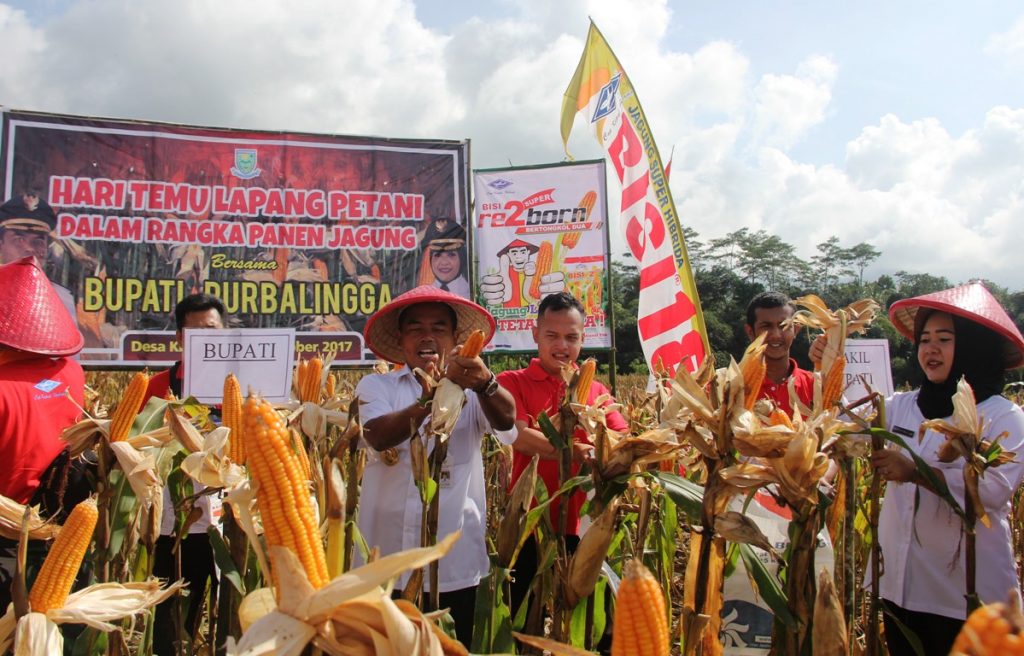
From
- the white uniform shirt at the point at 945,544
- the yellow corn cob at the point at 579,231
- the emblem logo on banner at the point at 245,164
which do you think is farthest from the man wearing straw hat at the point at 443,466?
the emblem logo on banner at the point at 245,164

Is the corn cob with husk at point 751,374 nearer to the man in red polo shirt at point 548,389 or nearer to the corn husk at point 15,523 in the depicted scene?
the man in red polo shirt at point 548,389

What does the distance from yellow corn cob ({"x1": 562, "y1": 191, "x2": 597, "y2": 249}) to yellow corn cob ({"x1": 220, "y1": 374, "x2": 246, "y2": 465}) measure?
466cm

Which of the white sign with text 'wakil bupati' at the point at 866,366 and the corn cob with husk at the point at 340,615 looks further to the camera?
the white sign with text 'wakil bupati' at the point at 866,366

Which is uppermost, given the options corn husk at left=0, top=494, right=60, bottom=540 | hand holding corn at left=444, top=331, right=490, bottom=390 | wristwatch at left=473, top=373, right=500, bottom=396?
hand holding corn at left=444, top=331, right=490, bottom=390

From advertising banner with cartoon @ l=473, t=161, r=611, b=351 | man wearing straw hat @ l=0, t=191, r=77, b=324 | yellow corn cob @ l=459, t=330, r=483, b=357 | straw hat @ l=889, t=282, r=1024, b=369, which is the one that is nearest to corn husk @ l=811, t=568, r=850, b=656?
yellow corn cob @ l=459, t=330, r=483, b=357

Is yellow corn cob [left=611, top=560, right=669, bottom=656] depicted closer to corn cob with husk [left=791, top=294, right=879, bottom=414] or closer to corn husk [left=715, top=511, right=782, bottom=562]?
A: corn husk [left=715, top=511, right=782, bottom=562]

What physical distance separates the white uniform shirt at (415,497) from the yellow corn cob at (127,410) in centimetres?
64

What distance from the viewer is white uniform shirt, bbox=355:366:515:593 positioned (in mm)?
2109

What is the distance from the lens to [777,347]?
321cm

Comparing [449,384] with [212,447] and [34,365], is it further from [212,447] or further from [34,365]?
[34,365]

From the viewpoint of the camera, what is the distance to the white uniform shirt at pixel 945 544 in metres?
2.00

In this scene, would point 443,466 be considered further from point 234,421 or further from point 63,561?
point 63,561

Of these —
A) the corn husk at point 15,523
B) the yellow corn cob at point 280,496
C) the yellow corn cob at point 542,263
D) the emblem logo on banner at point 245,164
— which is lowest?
the corn husk at point 15,523

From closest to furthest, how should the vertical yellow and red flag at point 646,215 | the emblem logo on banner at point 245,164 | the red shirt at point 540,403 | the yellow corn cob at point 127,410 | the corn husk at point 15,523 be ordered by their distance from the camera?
the corn husk at point 15,523, the yellow corn cob at point 127,410, the red shirt at point 540,403, the vertical yellow and red flag at point 646,215, the emblem logo on banner at point 245,164
